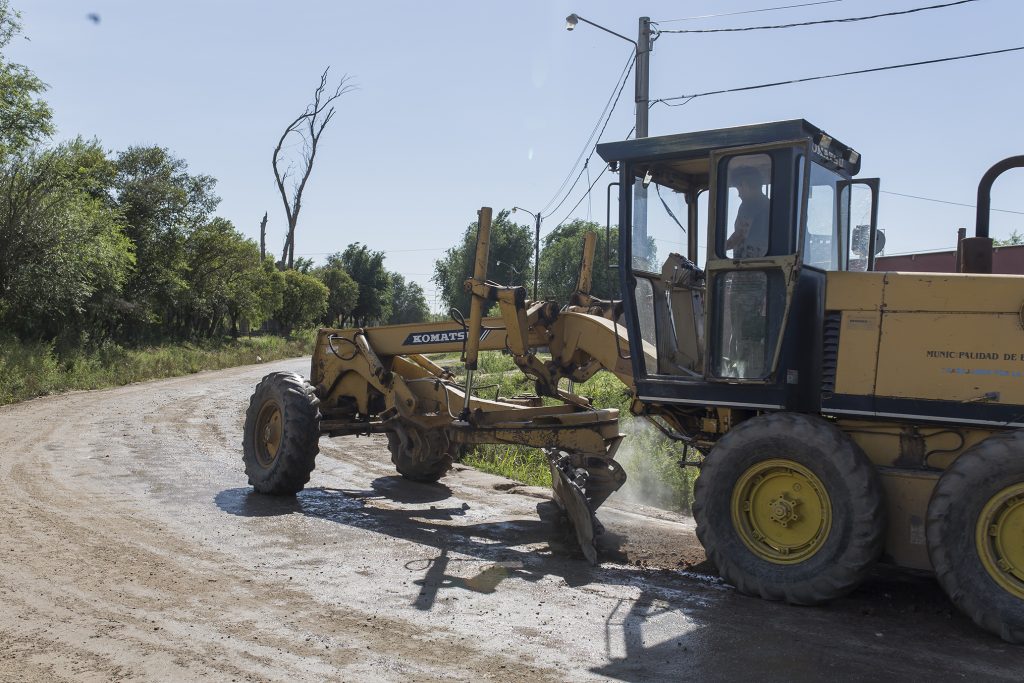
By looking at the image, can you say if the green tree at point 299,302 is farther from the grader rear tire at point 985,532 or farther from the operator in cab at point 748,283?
the grader rear tire at point 985,532

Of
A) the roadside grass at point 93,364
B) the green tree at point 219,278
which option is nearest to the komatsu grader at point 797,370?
the roadside grass at point 93,364

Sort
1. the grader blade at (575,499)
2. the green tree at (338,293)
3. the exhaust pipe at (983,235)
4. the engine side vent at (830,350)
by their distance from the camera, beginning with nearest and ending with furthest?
the engine side vent at (830,350) → the exhaust pipe at (983,235) → the grader blade at (575,499) → the green tree at (338,293)

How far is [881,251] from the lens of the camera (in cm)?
731

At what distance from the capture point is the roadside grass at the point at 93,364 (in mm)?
20578

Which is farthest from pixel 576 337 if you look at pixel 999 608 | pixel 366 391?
pixel 999 608

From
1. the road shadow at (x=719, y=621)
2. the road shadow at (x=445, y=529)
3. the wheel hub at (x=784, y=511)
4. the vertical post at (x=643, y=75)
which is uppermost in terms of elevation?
the vertical post at (x=643, y=75)

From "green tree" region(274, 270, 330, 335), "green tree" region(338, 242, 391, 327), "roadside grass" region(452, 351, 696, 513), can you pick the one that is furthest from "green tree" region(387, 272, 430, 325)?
"roadside grass" region(452, 351, 696, 513)

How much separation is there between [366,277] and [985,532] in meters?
67.0

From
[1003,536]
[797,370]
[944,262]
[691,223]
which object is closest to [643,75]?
[944,262]

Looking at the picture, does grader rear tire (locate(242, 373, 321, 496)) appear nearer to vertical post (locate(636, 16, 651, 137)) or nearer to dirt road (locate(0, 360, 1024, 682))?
dirt road (locate(0, 360, 1024, 682))

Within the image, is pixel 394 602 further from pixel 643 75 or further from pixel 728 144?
pixel 643 75

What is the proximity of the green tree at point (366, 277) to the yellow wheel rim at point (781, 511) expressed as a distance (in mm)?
65131

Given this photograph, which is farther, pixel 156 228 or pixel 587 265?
pixel 156 228

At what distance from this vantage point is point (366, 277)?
7031cm
